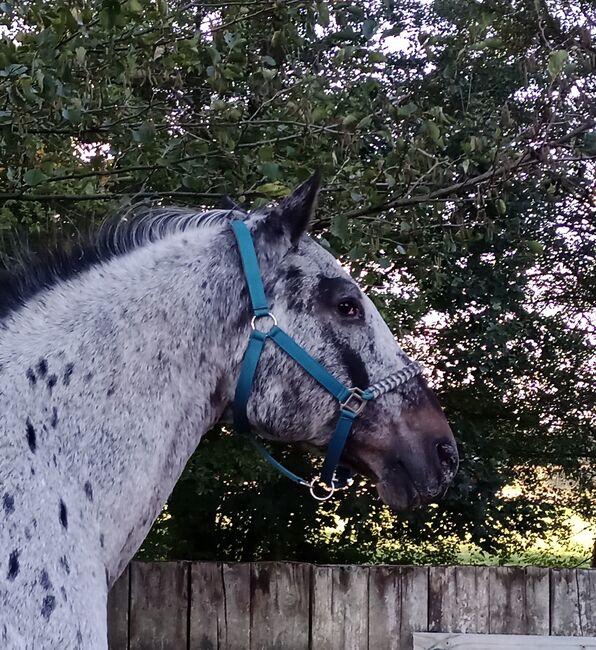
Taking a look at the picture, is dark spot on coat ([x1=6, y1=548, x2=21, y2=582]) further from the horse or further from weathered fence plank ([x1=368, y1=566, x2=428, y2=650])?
weathered fence plank ([x1=368, y1=566, x2=428, y2=650])

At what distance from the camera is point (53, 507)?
5.42 feet

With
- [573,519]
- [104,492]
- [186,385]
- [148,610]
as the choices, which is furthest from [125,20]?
[573,519]

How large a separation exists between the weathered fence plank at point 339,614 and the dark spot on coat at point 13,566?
207cm

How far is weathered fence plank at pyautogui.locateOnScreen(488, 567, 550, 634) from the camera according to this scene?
3.40 m

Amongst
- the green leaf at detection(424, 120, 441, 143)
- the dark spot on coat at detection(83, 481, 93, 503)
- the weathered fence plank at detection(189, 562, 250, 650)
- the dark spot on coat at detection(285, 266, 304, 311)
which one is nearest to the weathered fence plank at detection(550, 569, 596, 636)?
the weathered fence plank at detection(189, 562, 250, 650)

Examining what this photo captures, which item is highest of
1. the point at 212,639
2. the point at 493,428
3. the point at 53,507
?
the point at 493,428

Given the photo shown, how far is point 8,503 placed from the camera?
1600 millimetres

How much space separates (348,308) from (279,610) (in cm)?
189

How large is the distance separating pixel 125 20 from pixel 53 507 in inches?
80.4

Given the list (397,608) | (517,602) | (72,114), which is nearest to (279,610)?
(397,608)

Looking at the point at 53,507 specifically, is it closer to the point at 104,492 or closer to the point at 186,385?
the point at 104,492

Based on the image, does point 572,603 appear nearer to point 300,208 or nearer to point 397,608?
point 397,608

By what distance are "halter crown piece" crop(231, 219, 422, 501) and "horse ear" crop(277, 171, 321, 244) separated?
120mm

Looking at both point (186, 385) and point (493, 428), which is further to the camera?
point (493, 428)
